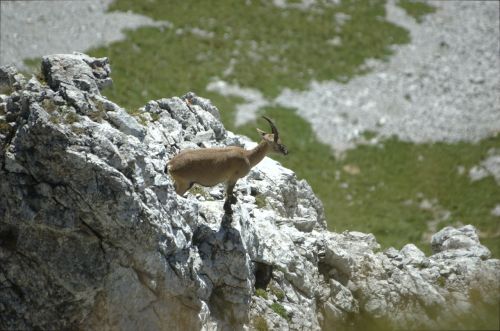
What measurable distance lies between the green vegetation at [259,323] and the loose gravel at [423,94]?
25.7 metres

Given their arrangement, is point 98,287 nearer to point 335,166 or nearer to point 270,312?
point 270,312

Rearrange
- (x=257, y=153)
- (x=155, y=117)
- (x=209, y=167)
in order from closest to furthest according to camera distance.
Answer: (x=209, y=167), (x=257, y=153), (x=155, y=117)

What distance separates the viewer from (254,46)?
51.9 metres

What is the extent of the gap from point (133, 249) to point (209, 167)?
4007mm

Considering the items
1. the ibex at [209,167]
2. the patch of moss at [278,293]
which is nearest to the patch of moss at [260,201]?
the ibex at [209,167]

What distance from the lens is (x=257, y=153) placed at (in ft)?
67.8

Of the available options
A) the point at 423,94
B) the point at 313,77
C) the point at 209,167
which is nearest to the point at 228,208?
the point at 209,167

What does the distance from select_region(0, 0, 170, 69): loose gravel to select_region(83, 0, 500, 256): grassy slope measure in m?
1.55

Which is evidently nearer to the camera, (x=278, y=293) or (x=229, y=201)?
(x=229, y=201)

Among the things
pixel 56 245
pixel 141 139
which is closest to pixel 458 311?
pixel 141 139

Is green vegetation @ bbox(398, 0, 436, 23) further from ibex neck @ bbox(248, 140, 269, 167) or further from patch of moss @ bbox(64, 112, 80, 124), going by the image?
patch of moss @ bbox(64, 112, 80, 124)

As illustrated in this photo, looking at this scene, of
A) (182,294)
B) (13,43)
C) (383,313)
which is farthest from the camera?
(13,43)

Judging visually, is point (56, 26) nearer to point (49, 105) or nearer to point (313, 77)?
point (313, 77)

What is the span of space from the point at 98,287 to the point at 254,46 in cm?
3893
